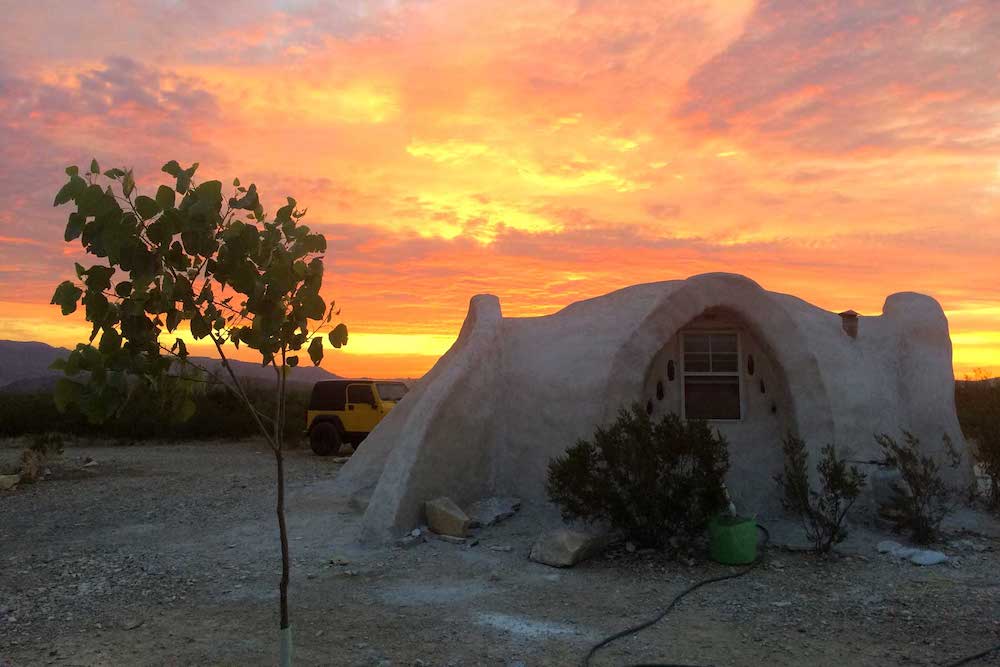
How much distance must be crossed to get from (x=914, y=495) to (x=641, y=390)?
11.5 ft

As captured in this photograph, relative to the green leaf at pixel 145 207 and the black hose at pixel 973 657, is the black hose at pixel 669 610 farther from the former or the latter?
the green leaf at pixel 145 207

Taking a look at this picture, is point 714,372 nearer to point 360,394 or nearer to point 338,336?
point 338,336

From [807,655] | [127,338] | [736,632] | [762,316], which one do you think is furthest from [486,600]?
[762,316]

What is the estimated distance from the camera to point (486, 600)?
756 cm

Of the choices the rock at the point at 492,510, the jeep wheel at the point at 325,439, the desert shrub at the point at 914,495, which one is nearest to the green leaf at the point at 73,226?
the rock at the point at 492,510

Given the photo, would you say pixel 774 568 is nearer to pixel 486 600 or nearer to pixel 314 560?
pixel 486 600

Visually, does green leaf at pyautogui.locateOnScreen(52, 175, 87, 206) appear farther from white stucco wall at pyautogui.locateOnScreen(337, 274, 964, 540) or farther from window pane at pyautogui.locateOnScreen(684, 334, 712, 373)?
window pane at pyautogui.locateOnScreen(684, 334, 712, 373)

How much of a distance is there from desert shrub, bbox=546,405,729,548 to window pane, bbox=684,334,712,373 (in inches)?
77.3

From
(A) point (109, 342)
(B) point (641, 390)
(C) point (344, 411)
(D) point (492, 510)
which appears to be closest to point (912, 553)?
(B) point (641, 390)

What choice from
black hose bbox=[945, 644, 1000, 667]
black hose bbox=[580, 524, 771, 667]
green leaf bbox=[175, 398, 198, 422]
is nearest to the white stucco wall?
black hose bbox=[580, 524, 771, 667]

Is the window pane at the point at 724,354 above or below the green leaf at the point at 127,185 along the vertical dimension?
below

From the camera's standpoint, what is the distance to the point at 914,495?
941cm

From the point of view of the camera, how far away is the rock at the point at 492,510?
33.2 ft

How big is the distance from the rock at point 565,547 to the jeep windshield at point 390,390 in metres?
11.5
